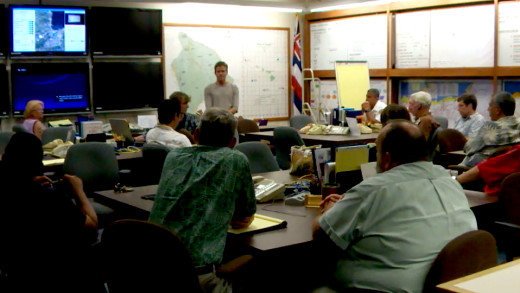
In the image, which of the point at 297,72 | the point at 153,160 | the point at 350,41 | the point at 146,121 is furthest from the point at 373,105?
the point at 153,160

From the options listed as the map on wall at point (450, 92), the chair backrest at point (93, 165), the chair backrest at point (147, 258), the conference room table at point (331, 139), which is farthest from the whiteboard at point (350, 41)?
the chair backrest at point (147, 258)

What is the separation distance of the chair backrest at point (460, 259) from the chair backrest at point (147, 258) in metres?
0.97

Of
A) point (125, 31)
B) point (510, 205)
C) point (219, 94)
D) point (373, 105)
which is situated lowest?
point (510, 205)

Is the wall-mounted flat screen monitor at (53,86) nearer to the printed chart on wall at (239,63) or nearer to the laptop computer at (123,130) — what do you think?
the printed chart on wall at (239,63)

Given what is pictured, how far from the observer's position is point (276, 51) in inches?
455

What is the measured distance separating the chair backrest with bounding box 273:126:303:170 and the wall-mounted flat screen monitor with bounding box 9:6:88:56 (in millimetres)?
3496

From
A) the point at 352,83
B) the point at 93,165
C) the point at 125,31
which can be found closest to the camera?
the point at 93,165

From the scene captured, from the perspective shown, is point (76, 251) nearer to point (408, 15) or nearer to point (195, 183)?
point (195, 183)

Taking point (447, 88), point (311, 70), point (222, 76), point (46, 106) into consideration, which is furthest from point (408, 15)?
point (46, 106)

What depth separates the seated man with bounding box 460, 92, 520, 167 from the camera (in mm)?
4965

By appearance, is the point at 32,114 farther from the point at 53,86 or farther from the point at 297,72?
the point at 297,72

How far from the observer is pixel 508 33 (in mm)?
8688

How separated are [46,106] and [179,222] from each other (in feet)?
22.0

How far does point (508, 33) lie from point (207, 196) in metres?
6.90
